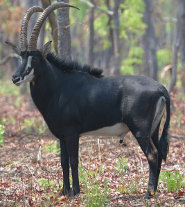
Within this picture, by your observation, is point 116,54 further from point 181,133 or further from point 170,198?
point 170,198

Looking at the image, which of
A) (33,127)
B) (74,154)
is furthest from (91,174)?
(33,127)

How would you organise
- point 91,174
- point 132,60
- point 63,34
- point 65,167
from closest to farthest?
1. point 65,167
2. point 91,174
3. point 63,34
4. point 132,60

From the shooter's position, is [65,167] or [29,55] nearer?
[29,55]

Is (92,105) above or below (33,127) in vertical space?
above

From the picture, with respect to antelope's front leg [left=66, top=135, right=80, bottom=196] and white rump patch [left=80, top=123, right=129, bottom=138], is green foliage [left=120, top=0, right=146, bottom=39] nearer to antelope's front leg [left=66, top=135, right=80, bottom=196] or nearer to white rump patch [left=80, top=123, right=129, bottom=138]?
white rump patch [left=80, top=123, right=129, bottom=138]

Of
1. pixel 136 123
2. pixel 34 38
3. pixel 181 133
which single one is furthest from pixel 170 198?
pixel 181 133

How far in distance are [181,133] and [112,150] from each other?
3.16m

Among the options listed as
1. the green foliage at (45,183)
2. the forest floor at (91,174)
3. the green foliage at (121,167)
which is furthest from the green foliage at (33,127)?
the green foliage at (45,183)

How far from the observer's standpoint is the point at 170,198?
5.82m

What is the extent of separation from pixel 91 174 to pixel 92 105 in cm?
136

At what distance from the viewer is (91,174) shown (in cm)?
676

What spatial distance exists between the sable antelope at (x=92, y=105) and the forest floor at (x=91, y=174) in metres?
0.33

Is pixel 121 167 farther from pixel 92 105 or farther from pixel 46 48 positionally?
pixel 46 48

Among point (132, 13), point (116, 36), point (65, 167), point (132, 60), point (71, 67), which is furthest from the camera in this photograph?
point (132, 60)
